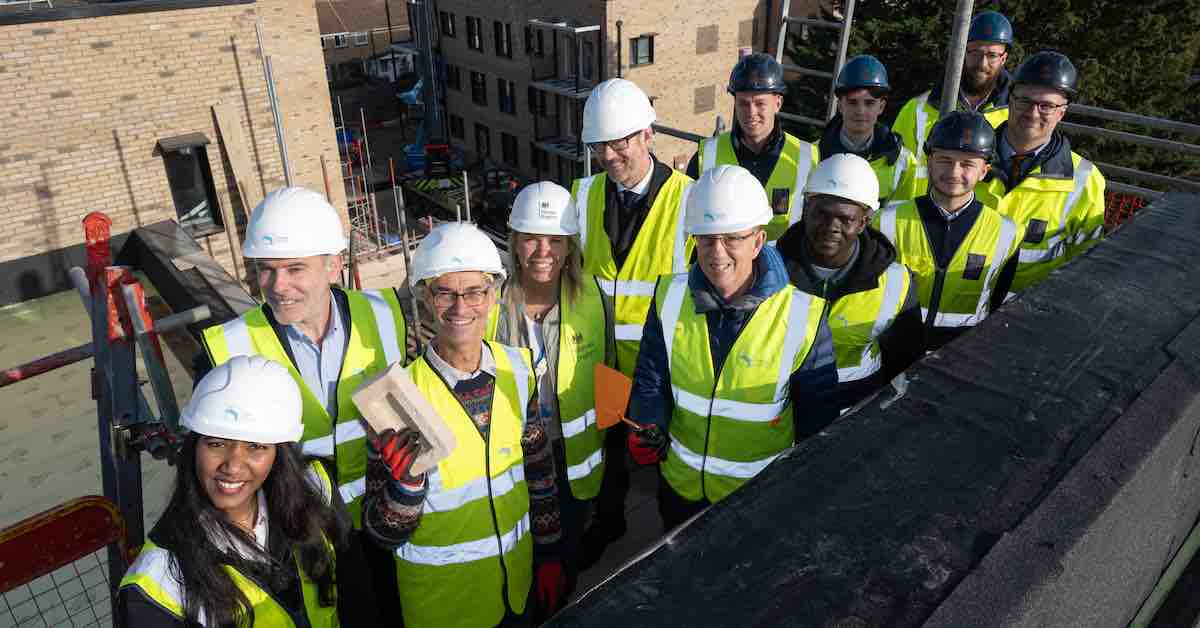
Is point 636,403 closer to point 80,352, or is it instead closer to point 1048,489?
point 1048,489

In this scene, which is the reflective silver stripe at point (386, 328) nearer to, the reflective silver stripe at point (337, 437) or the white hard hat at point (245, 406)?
the reflective silver stripe at point (337, 437)

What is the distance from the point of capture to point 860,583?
68.6 inches

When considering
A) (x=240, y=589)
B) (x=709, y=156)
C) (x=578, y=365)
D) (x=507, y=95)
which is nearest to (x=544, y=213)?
(x=578, y=365)

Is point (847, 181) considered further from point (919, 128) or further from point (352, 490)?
point (919, 128)

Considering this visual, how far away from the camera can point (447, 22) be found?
37375mm

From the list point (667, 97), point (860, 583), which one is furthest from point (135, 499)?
point (667, 97)

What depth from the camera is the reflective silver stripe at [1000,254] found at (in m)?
4.51

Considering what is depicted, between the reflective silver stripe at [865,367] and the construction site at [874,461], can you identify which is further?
the reflective silver stripe at [865,367]

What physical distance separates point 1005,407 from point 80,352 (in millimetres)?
4810

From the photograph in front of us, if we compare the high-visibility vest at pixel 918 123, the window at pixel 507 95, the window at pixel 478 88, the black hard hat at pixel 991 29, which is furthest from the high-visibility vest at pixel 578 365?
the window at pixel 478 88

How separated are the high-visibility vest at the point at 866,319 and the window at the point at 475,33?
34211mm

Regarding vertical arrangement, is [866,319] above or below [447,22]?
above

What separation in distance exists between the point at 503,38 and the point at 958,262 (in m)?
32.5

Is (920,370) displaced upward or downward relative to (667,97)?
upward
